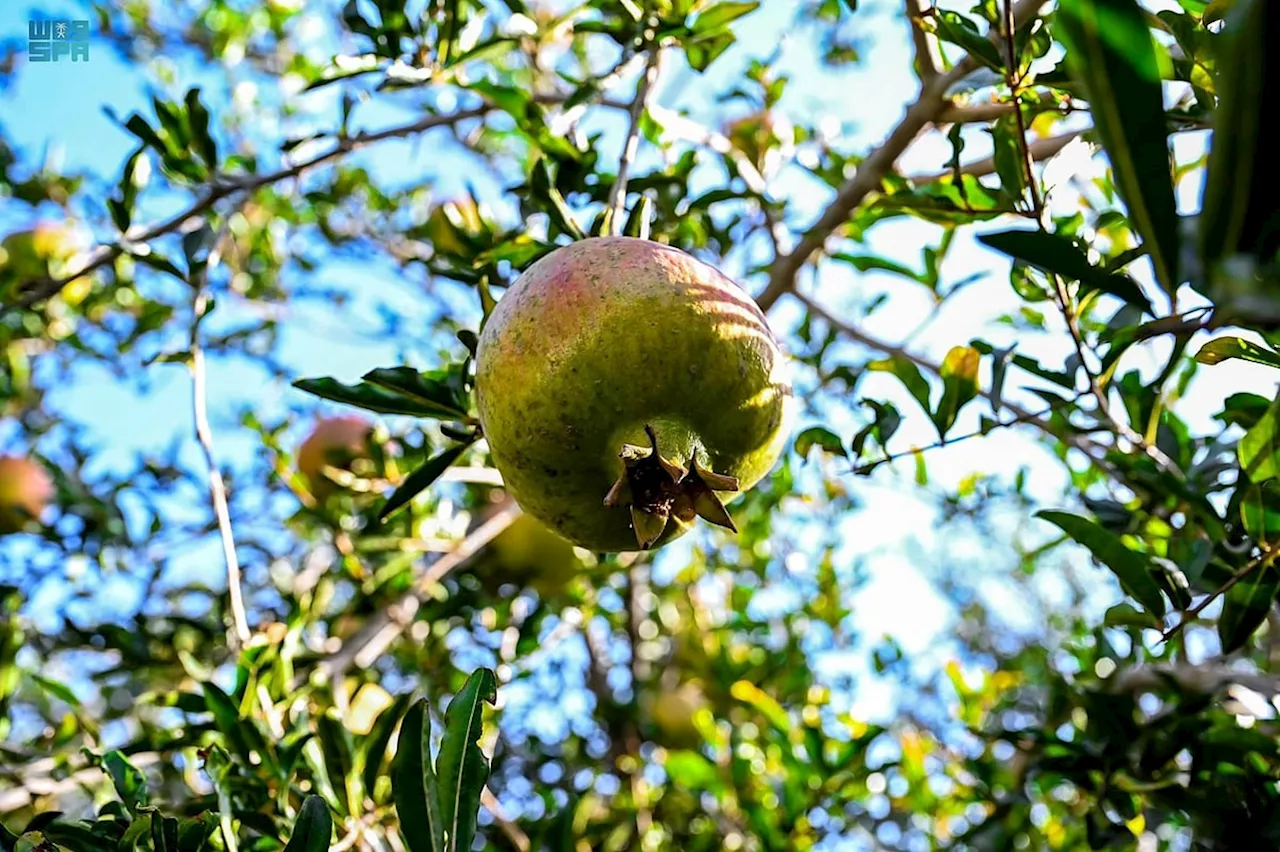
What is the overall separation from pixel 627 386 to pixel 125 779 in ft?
2.38

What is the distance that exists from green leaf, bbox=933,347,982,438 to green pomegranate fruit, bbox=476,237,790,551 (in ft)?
1.18

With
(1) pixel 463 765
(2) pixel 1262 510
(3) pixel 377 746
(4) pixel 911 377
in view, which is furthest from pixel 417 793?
(2) pixel 1262 510

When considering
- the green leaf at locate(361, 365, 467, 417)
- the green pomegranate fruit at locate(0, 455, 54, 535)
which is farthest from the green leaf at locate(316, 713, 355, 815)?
the green pomegranate fruit at locate(0, 455, 54, 535)

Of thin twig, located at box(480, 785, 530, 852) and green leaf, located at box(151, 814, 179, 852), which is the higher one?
green leaf, located at box(151, 814, 179, 852)

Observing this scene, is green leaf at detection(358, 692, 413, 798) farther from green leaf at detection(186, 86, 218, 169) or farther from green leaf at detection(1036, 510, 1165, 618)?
green leaf at detection(186, 86, 218, 169)

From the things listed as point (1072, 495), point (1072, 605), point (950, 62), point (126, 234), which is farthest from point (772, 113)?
point (1072, 605)

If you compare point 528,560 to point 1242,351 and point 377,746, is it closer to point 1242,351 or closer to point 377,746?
point 377,746

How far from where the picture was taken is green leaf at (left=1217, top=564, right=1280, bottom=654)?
1.01m

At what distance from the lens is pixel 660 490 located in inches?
36.1

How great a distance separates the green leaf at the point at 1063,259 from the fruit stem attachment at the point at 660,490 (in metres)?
0.37

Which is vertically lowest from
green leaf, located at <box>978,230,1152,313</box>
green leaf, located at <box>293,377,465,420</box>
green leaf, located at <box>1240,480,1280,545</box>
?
green leaf, located at <box>293,377,465,420</box>

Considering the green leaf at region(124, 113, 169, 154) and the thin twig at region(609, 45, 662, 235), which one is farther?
the green leaf at region(124, 113, 169, 154)

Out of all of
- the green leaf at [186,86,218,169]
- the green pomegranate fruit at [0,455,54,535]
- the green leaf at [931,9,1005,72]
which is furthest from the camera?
the green pomegranate fruit at [0,455,54,535]

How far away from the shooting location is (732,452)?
96 centimetres
